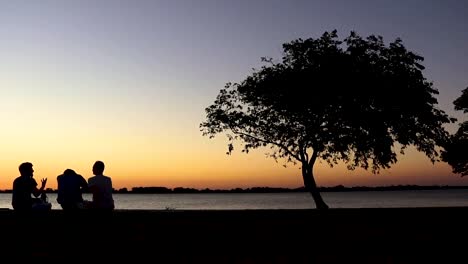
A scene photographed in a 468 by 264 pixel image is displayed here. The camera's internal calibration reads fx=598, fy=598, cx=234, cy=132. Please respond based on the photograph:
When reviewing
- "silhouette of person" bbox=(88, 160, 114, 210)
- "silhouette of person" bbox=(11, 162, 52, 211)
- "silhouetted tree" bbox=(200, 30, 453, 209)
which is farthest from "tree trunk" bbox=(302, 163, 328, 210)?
"silhouette of person" bbox=(88, 160, 114, 210)

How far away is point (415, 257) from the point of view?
1347 cm

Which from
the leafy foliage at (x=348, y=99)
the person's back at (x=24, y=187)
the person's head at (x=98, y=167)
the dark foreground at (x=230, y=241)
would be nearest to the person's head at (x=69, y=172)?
the dark foreground at (x=230, y=241)

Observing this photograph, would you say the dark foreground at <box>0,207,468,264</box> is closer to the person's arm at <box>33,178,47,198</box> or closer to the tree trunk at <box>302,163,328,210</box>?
the person's arm at <box>33,178,47,198</box>

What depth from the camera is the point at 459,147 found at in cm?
4894

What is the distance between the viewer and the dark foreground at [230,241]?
13.5m

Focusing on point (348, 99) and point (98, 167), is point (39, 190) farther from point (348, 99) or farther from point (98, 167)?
point (348, 99)

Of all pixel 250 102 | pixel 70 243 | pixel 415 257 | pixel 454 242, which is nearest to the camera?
pixel 415 257

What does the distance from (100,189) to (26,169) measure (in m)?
3.65

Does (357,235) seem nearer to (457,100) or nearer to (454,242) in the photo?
(454,242)

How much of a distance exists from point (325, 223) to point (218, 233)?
5498 millimetres

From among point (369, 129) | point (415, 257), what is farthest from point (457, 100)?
point (415, 257)

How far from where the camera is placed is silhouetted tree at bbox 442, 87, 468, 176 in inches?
1923

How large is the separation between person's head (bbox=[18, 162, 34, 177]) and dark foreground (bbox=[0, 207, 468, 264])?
5.23ft

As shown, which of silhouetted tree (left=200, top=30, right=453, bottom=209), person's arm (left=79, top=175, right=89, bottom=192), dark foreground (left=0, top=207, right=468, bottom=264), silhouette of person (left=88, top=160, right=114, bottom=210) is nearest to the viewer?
dark foreground (left=0, top=207, right=468, bottom=264)
